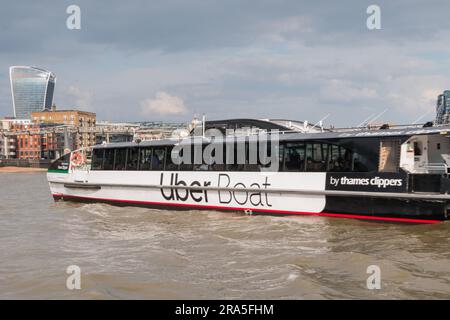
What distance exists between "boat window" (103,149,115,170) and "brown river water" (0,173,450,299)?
394cm

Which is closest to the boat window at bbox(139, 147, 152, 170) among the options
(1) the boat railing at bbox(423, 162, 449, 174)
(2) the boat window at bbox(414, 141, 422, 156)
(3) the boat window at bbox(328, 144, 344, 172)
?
(3) the boat window at bbox(328, 144, 344, 172)

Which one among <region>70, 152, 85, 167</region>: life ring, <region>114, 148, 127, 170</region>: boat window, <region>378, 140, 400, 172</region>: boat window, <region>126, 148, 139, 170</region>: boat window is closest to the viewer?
<region>378, 140, 400, 172</region>: boat window

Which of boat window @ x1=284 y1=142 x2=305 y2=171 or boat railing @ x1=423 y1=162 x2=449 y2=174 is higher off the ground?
boat window @ x1=284 y1=142 x2=305 y2=171

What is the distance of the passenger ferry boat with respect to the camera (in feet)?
37.7

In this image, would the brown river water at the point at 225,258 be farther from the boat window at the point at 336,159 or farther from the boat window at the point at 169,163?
the boat window at the point at 169,163

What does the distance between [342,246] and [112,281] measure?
4780mm

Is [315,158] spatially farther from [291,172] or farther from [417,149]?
[417,149]

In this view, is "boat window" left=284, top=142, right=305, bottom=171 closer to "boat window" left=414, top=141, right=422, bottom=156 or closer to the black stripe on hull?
the black stripe on hull

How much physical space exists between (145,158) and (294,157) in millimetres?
5904

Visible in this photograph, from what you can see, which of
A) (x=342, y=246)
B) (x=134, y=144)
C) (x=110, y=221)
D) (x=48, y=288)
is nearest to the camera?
(x=48, y=288)

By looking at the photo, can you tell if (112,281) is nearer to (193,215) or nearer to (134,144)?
(193,215)
